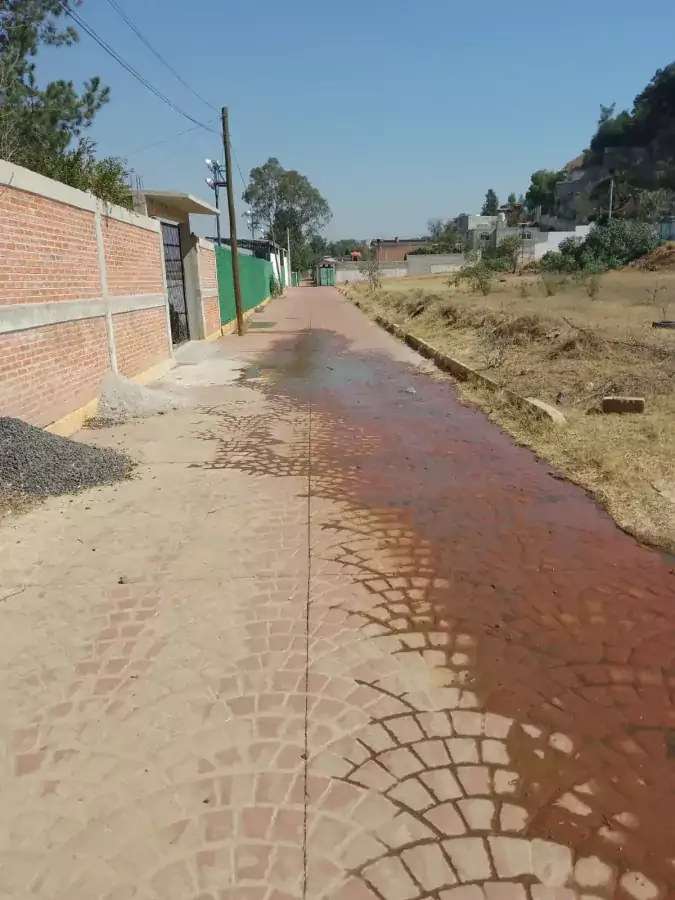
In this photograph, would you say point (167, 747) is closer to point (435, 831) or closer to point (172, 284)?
point (435, 831)

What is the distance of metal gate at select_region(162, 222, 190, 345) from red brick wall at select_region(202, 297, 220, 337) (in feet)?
2.68

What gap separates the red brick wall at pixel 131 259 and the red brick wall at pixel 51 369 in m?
1.23

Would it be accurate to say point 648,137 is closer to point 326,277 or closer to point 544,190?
point 544,190

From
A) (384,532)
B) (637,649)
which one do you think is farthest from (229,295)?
(637,649)

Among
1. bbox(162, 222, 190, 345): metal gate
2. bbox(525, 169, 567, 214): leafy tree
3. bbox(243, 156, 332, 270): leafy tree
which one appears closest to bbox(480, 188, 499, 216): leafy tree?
bbox(525, 169, 567, 214): leafy tree

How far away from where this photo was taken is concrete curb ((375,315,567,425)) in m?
7.54

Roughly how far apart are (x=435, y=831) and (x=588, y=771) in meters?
0.71

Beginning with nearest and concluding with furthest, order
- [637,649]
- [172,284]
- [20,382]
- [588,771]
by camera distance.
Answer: [588,771]
[637,649]
[20,382]
[172,284]

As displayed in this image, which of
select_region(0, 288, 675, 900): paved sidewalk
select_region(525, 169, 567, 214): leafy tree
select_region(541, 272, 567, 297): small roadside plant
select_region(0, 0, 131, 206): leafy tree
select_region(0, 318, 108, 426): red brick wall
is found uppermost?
select_region(525, 169, 567, 214): leafy tree

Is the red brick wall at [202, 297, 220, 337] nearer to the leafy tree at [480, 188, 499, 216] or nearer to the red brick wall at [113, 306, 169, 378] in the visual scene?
the red brick wall at [113, 306, 169, 378]

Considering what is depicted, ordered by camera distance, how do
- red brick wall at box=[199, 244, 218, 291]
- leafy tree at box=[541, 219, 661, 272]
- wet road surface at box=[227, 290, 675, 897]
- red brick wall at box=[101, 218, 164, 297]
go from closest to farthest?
wet road surface at box=[227, 290, 675, 897]
red brick wall at box=[101, 218, 164, 297]
red brick wall at box=[199, 244, 218, 291]
leafy tree at box=[541, 219, 661, 272]

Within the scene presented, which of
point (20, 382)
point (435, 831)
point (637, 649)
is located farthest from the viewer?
point (20, 382)

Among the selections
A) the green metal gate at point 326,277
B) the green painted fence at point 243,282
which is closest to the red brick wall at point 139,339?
the green painted fence at point 243,282

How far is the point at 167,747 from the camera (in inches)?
100
